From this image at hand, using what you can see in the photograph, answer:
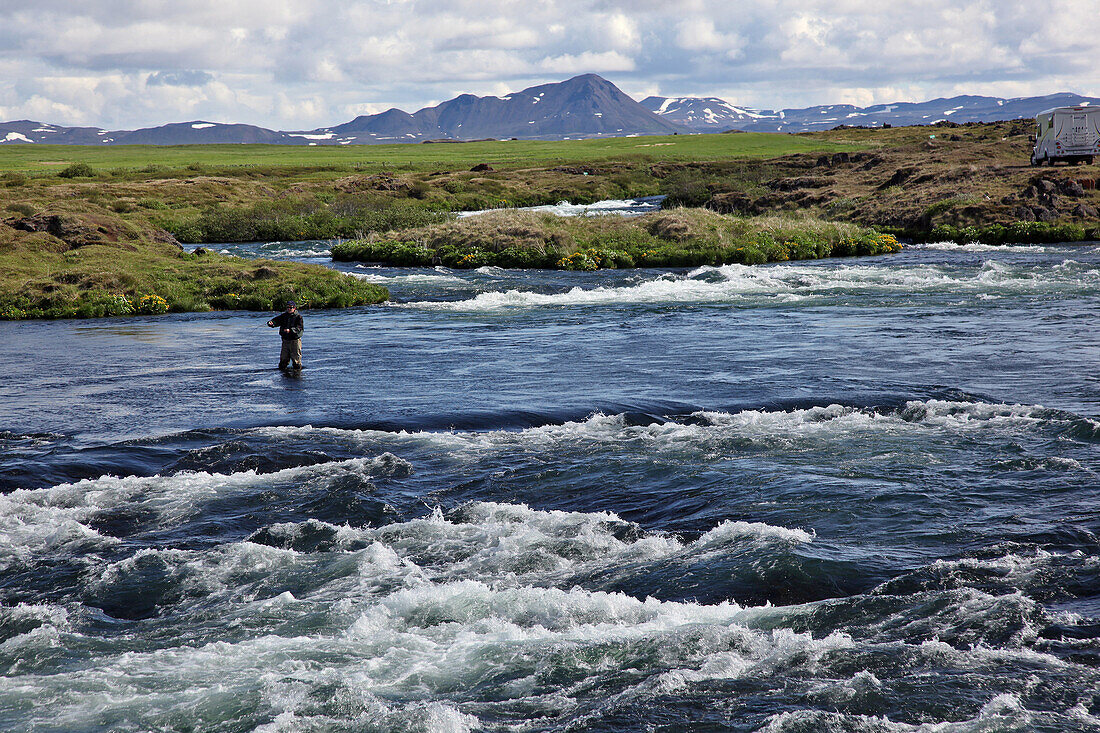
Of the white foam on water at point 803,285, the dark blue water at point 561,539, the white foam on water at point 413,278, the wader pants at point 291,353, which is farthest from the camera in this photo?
the white foam on water at point 413,278

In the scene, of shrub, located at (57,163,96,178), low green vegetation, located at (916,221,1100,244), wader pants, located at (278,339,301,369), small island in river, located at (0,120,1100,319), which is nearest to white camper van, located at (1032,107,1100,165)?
small island in river, located at (0,120,1100,319)

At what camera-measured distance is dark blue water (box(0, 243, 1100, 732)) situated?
7934 mm

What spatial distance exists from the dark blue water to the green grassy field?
101m

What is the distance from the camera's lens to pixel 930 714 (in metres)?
7.29

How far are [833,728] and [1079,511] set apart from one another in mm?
Result: 6398

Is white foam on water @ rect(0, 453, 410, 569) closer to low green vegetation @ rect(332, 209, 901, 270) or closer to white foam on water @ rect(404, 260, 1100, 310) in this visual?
white foam on water @ rect(404, 260, 1100, 310)

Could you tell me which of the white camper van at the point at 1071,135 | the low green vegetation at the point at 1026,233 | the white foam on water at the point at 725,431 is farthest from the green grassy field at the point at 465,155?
the white foam on water at the point at 725,431

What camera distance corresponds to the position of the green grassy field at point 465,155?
123188 mm

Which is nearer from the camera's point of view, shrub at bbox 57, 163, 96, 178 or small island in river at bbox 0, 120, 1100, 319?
small island in river at bbox 0, 120, 1100, 319

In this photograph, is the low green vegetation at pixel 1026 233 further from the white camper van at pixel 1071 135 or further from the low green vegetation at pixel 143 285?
the low green vegetation at pixel 143 285

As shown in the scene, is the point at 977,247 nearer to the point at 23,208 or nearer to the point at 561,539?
the point at 561,539

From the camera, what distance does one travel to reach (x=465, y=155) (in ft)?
488

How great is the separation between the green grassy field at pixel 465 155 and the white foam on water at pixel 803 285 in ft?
272

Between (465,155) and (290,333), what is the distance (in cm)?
13233
